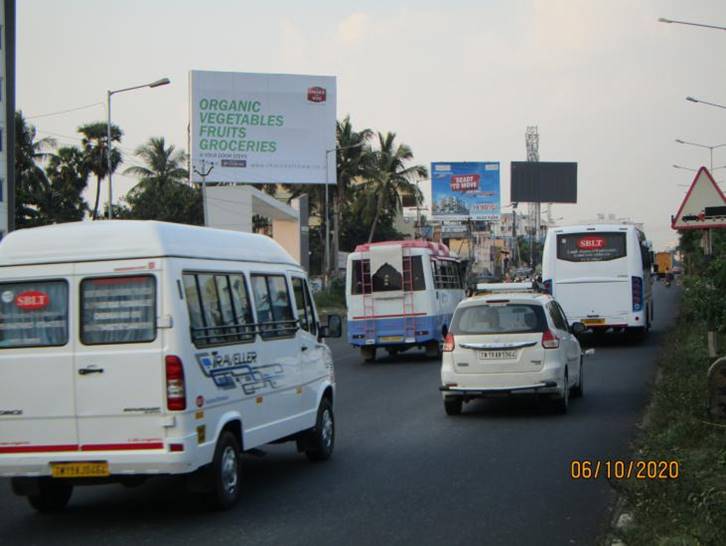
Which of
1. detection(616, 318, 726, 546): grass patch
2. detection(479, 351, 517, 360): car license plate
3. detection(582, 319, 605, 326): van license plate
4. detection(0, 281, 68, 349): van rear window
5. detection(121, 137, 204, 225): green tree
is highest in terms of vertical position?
detection(121, 137, 204, 225): green tree

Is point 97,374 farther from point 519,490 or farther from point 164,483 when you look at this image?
point 519,490

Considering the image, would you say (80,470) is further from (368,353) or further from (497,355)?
(368,353)

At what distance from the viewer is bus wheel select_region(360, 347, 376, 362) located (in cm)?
2670

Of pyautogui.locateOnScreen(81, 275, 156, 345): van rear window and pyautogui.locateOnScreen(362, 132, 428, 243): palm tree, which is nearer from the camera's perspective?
pyautogui.locateOnScreen(81, 275, 156, 345): van rear window

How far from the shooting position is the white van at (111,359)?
792 cm

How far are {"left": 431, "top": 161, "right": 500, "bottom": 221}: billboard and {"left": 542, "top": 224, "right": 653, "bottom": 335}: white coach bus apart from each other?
42345 millimetres

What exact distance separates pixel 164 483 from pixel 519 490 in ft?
11.3

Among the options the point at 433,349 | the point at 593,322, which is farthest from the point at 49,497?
the point at 593,322

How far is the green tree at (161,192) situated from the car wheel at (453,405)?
5133cm

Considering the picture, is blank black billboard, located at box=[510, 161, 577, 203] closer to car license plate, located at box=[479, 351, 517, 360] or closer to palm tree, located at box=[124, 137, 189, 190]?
palm tree, located at box=[124, 137, 189, 190]

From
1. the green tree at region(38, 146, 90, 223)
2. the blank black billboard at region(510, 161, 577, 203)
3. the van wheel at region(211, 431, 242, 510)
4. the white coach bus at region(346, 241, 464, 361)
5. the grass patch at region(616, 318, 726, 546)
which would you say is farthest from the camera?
the blank black billboard at region(510, 161, 577, 203)

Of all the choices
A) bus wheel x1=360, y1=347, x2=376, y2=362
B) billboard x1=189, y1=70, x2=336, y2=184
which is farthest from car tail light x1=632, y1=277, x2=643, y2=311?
billboard x1=189, y1=70, x2=336, y2=184

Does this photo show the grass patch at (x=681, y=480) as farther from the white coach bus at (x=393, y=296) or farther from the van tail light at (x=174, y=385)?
the white coach bus at (x=393, y=296)
